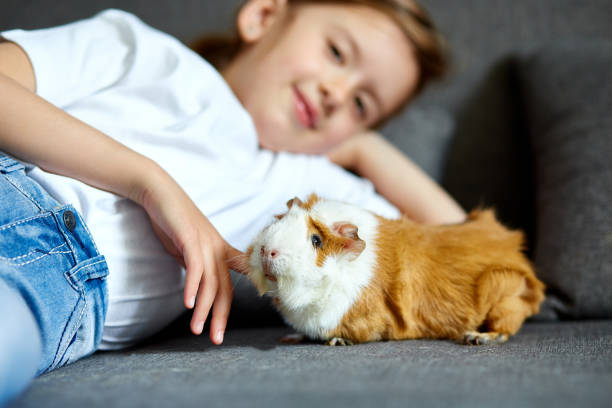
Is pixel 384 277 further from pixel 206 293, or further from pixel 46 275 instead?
pixel 46 275

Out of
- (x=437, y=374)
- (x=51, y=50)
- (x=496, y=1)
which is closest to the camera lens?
(x=437, y=374)

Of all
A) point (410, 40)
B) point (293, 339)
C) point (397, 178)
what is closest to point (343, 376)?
point (293, 339)

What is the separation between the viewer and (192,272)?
702 mm

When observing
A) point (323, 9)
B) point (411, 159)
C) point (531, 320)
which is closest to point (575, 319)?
point (531, 320)

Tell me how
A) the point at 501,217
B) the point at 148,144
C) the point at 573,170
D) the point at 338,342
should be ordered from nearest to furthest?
the point at 338,342
the point at 148,144
the point at 573,170
the point at 501,217

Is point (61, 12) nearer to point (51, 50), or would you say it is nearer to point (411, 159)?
point (51, 50)

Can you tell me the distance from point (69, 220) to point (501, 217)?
4.00 feet

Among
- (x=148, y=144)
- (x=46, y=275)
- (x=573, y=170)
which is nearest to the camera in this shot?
(x=46, y=275)

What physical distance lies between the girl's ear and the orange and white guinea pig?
27.5 inches

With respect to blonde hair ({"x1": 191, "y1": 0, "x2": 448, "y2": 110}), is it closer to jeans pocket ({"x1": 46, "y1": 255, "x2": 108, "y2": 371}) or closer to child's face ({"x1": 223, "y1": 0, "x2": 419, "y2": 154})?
child's face ({"x1": 223, "y1": 0, "x2": 419, "y2": 154})

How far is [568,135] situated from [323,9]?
73 centimetres

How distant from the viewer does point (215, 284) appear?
73cm

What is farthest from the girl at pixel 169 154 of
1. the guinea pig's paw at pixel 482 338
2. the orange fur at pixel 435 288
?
the guinea pig's paw at pixel 482 338

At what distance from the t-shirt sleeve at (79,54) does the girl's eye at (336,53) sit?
48 cm
